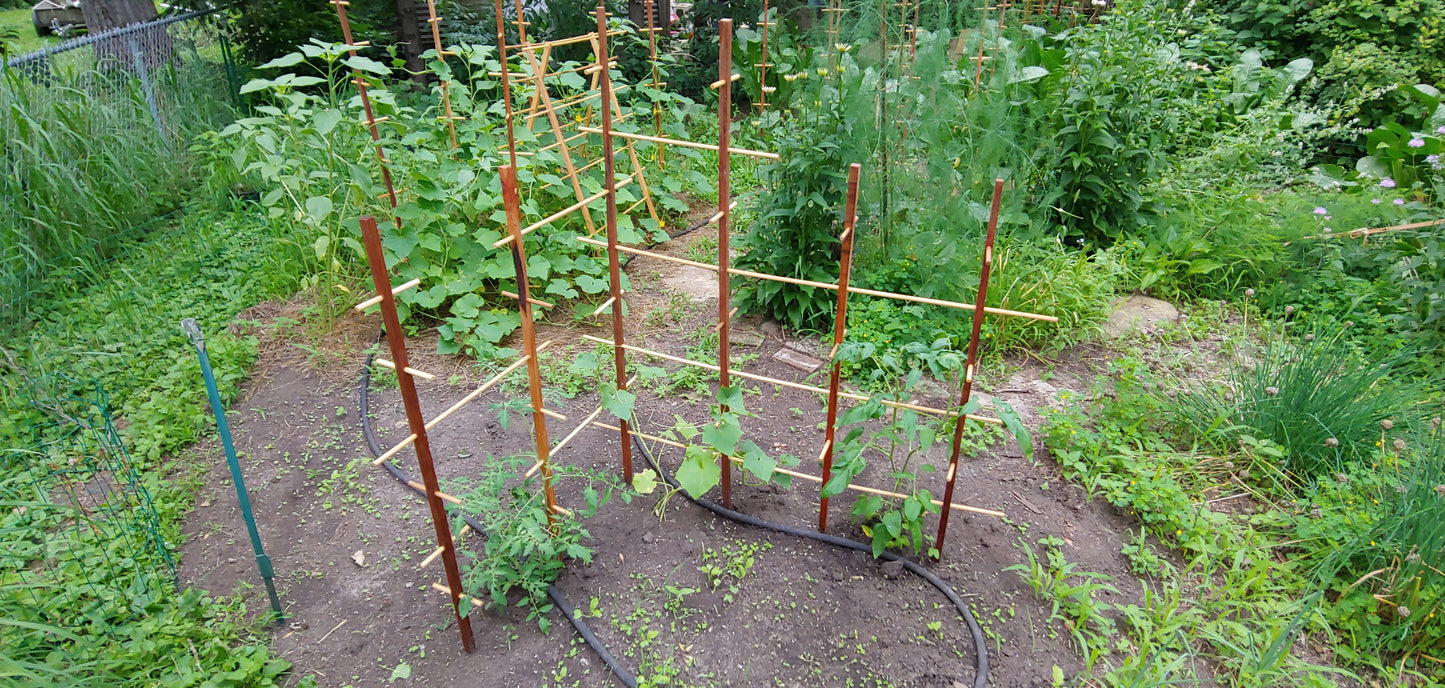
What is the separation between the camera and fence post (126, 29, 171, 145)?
4.80 meters

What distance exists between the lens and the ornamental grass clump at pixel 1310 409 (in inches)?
102

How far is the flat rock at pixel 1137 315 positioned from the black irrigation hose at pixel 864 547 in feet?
6.19

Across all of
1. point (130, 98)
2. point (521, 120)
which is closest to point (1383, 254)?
point (521, 120)

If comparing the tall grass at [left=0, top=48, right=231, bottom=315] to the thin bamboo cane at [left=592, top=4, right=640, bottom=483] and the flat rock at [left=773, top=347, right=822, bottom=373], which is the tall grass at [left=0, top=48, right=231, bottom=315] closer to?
the thin bamboo cane at [left=592, top=4, right=640, bottom=483]

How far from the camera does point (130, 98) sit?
4.66m

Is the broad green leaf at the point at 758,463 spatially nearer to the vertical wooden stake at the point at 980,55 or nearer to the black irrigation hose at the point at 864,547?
the black irrigation hose at the point at 864,547

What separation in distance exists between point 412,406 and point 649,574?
90 cm

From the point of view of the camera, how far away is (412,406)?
1.86 metres

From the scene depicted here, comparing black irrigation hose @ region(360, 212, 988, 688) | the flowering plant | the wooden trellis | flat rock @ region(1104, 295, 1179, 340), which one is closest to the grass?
black irrigation hose @ region(360, 212, 988, 688)

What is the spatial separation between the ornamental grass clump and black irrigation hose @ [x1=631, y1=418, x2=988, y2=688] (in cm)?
126

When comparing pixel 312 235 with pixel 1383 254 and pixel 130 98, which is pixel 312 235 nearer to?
pixel 130 98

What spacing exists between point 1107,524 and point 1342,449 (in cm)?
87

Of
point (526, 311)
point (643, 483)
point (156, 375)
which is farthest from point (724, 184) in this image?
point (156, 375)

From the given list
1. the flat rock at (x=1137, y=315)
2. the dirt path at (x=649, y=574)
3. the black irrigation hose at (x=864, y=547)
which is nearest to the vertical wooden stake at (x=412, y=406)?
the dirt path at (x=649, y=574)
